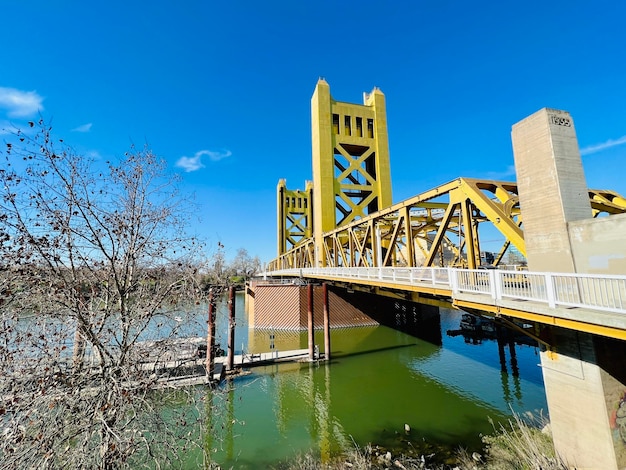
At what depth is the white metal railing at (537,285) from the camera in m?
4.58

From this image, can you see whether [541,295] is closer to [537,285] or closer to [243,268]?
[537,285]

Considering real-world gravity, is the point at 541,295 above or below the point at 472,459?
above

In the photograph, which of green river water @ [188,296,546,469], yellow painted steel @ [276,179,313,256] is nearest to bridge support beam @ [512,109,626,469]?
green river water @ [188,296,546,469]

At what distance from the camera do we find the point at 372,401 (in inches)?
455

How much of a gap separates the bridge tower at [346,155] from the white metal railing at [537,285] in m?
18.0

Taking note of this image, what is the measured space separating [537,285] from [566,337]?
145 centimetres

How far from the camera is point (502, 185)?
9727 millimetres

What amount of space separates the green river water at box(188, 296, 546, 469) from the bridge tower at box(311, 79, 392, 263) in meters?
13.4

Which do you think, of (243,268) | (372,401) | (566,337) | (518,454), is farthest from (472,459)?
(243,268)

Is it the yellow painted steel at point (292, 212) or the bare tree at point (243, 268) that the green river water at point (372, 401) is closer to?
the bare tree at point (243, 268)

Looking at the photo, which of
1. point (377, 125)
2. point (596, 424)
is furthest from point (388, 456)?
point (377, 125)

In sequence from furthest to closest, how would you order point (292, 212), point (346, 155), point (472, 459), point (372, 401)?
point (292, 212) < point (346, 155) < point (372, 401) < point (472, 459)

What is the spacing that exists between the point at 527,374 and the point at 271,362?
473 inches

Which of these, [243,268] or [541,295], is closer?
[541,295]
